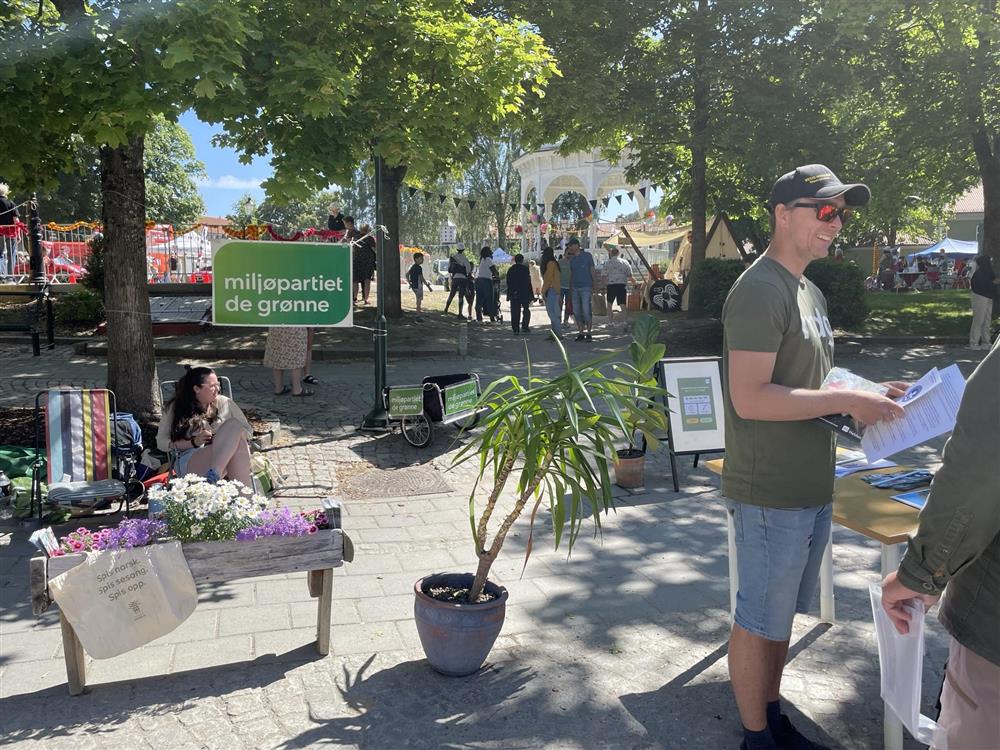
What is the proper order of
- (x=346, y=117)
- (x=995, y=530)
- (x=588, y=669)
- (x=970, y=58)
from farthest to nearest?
(x=970, y=58) < (x=346, y=117) < (x=588, y=669) < (x=995, y=530)

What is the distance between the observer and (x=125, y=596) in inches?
136

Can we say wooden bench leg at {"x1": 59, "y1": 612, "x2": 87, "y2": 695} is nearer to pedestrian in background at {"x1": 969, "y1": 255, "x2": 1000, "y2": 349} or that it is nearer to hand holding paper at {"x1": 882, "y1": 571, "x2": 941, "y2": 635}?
hand holding paper at {"x1": 882, "y1": 571, "x2": 941, "y2": 635}

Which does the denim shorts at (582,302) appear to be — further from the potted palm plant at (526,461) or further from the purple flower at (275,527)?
the purple flower at (275,527)

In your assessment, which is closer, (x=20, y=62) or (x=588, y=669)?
(x=588, y=669)

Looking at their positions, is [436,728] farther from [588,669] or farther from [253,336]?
[253,336]

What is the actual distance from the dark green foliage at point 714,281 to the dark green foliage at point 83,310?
37.6ft

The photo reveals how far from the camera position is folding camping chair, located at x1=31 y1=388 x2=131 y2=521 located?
212 inches

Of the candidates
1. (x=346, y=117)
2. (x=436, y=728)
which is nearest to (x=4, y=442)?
(x=346, y=117)

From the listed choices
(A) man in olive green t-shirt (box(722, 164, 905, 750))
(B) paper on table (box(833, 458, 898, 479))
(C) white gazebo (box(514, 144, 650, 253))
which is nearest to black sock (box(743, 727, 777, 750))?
(A) man in olive green t-shirt (box(722, 164, 905, 750))

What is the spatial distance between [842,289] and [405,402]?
10716 millimetres

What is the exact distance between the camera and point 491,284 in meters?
18.7

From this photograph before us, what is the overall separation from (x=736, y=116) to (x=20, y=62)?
1301 centimetres

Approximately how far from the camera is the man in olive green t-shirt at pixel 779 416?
104 inches

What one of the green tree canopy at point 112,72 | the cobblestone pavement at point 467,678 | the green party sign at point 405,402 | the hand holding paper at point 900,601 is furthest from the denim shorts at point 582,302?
the hand holding paper at point 900,601
